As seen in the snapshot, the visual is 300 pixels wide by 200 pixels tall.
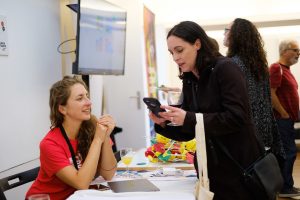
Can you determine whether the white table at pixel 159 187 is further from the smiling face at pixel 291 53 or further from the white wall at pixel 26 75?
the smiling face at pixel 291 53

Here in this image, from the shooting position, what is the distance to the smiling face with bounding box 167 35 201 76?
60.3 inches

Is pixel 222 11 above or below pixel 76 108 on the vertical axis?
above

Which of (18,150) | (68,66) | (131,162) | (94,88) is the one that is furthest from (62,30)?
(131,162)

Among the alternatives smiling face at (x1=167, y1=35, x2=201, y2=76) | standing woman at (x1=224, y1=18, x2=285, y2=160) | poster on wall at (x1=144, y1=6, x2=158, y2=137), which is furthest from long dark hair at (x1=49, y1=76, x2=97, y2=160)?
poster on wall at (x1=144, y1=6, x2=158, y2=137)

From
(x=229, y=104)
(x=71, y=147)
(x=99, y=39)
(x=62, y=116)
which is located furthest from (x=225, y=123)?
(x=99, y=39)

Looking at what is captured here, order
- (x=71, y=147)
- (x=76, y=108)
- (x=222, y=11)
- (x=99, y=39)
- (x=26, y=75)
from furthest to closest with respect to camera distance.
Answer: (x=222, y=11), (x=99, y=39), (x=26, y=75), (x=76, y=108), (x=71, y=147)

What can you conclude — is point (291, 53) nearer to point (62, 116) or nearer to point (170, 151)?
point (170, 151)

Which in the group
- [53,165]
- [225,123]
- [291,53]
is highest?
[291,53]

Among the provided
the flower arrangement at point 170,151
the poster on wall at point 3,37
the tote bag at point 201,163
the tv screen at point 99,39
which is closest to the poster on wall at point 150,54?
the tv screen at point 99,39

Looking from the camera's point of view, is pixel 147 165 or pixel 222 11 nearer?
pixel 147 165

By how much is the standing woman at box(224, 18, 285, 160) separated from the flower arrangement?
1.42 ft

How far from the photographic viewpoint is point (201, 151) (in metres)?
1.35

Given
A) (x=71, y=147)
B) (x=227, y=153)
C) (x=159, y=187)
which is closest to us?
(x=227, y=153)

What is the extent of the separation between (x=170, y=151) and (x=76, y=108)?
658 mm
